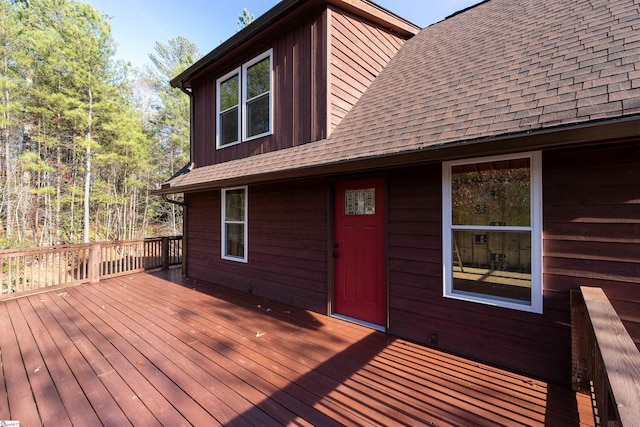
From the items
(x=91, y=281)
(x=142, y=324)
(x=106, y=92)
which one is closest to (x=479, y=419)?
(x=142, y=324)

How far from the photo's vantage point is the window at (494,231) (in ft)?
8.29

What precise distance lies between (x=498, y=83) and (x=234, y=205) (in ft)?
15.3

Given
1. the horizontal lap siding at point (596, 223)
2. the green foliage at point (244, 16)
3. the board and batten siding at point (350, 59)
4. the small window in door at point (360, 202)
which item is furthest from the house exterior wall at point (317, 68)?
the green foliage at point (244, 16)

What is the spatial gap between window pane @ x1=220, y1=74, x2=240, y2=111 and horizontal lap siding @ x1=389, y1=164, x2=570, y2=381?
391 cm

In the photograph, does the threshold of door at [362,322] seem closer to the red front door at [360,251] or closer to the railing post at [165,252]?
the red front door at [360,251]

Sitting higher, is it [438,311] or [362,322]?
[438,311]

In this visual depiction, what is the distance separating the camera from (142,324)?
3824 millimetres

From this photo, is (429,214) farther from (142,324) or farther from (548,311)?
(142,324)

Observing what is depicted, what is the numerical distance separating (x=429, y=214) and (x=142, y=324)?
3844mm

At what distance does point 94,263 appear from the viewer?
20.6 ft

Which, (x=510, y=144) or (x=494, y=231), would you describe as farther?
(x=494, y=231)

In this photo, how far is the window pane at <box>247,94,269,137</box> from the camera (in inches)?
203

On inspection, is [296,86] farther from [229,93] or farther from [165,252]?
[165,252]

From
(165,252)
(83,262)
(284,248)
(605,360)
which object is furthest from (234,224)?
(605,360)
